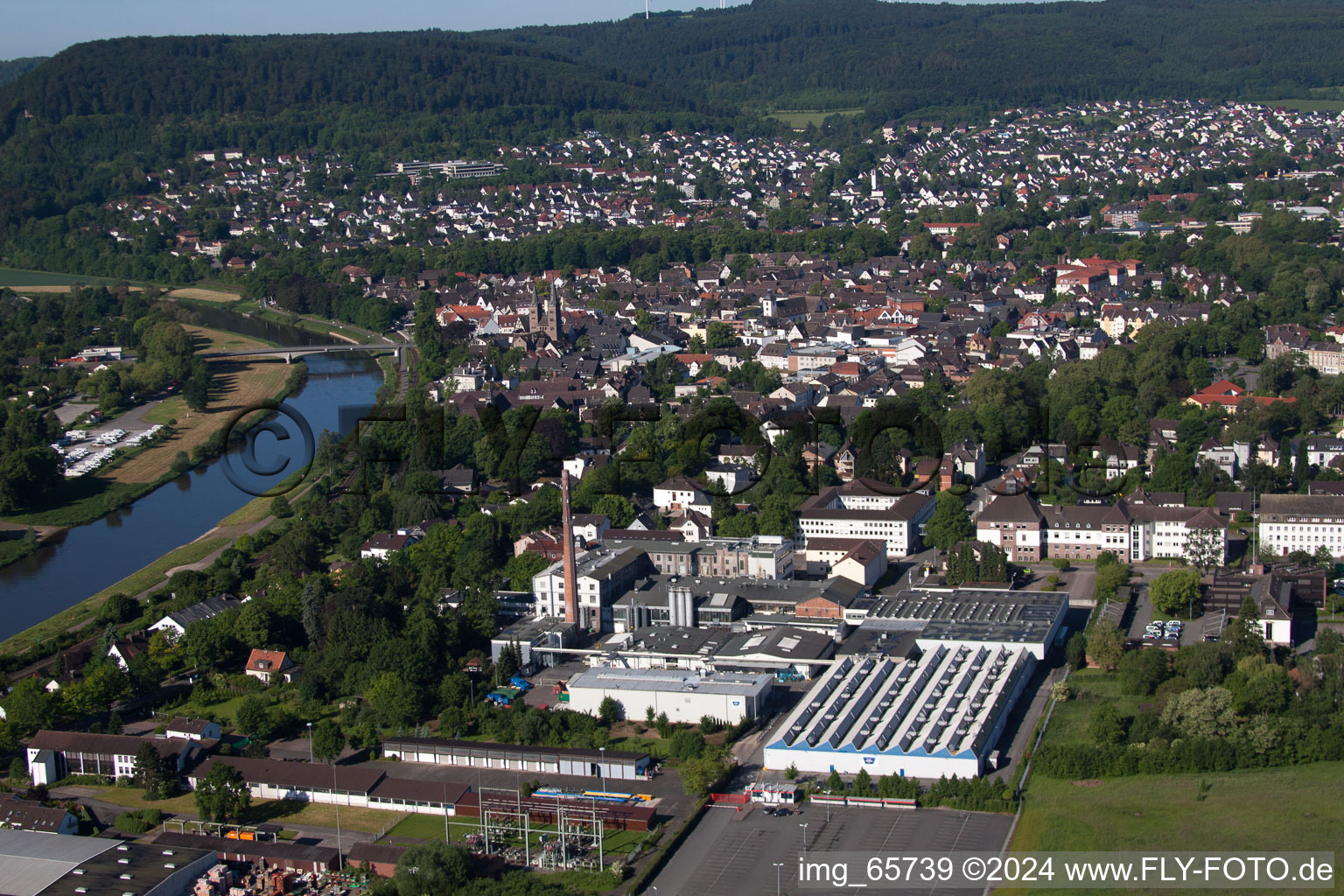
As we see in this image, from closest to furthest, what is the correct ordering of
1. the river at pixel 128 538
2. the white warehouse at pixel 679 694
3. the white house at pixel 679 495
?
the white warehouse at pixel 679 694, the river at pixel 128 538, the white house at pixel 679 495

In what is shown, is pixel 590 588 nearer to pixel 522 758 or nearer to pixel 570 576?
pixel 570 576

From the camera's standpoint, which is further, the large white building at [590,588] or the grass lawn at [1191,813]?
the large white building at [590,588]

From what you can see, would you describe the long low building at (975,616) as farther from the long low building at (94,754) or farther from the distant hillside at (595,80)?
the distant hillside at (595,80)

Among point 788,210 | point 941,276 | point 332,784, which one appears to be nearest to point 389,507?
point 332,784

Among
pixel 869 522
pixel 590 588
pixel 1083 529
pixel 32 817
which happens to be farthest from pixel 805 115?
pixel 32 817

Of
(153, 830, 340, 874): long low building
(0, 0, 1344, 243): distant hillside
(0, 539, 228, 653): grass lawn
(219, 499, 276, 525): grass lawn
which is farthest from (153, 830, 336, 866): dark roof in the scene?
(0, 0, 1344, 243): distant hillside

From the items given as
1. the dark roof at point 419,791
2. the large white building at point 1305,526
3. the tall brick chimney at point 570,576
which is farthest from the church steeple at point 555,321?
the dark roof at point 419,791

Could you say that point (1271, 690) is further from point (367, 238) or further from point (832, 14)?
point (832, 14)
